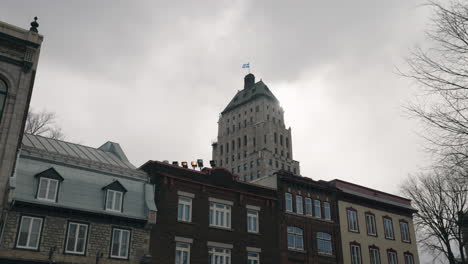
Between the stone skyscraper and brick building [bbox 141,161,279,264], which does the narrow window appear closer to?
brick building [bbox 141,161,279,264]

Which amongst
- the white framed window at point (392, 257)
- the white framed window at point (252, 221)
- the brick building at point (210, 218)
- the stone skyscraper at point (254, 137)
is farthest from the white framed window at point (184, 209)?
the stone skyscraper at point (254, 137)

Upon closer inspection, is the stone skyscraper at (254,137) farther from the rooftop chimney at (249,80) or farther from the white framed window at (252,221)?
the white framed window at (252,221)

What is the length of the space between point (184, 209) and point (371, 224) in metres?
21.0

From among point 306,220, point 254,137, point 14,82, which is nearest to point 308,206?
point 306,220

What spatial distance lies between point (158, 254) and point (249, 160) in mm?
83659

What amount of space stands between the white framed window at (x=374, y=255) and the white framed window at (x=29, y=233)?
29794 mm

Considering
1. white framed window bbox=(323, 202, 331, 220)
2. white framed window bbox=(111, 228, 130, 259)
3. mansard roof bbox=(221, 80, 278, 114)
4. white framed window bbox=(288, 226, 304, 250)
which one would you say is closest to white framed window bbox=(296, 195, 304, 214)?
white framed window bbox=(288, 226, 304, 250)

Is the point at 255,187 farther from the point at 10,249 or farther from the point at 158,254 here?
the point at 10,249

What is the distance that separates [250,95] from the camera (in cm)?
12662

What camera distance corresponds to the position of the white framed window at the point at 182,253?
97.4 ft

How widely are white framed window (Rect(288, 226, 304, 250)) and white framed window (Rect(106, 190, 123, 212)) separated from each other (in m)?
15.5

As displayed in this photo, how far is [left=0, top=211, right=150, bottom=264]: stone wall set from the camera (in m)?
23.1

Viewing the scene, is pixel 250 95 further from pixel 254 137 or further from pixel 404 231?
pixel 404 231

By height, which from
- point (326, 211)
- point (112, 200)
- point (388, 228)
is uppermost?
point (326, 211)
